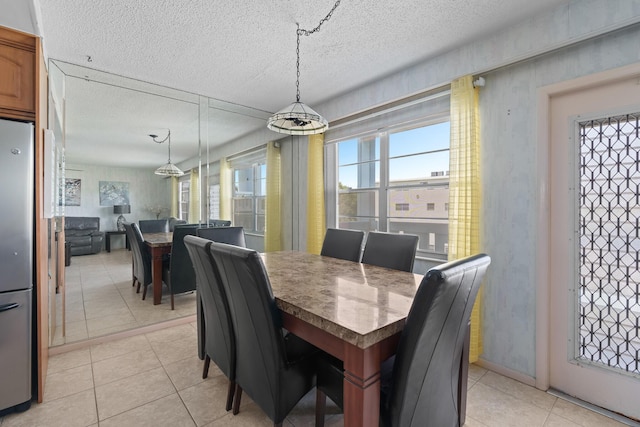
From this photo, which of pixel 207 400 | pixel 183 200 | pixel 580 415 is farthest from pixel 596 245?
pixel 183 200

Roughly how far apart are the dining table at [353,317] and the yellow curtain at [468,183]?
0.74m

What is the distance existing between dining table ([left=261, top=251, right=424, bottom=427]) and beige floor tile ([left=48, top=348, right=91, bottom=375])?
6.00ft

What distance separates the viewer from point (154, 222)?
3.36 meters

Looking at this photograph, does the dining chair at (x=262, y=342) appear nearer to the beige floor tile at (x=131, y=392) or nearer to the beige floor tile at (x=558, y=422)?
the beige floor tile at (x=131, y=392)

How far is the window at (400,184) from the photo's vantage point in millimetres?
2729

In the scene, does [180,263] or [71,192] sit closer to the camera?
[71,192]

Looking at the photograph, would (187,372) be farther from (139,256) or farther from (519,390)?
(519,390)

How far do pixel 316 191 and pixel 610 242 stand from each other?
9.09 ft

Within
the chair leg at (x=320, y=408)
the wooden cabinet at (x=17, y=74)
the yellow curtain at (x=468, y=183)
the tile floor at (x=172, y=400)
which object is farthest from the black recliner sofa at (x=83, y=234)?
the yellow curtain at (x=468, y=183)

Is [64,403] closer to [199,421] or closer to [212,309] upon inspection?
[199,421]

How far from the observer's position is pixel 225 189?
384cm

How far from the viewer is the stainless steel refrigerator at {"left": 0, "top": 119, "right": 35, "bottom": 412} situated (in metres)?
1.61

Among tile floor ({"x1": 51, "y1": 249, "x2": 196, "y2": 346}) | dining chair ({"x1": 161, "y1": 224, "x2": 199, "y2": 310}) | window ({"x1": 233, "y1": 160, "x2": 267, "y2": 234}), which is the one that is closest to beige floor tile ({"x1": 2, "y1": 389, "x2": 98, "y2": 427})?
tile floor ({"x1": 51, "y1": 249, "x2": 196, "y2": 346})

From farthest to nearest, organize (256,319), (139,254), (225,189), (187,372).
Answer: (225,189)
(139,254)
(187,372)
(256,319)
